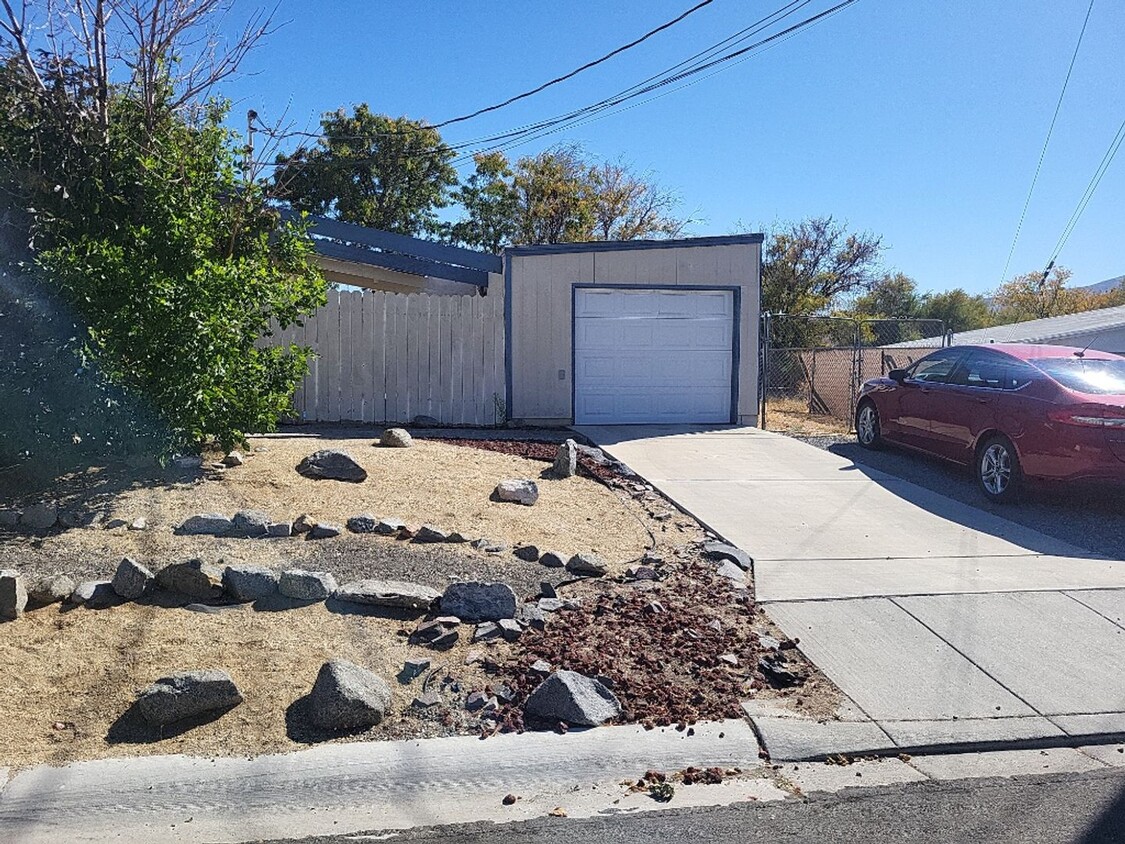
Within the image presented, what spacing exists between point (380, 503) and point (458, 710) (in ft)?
10.2

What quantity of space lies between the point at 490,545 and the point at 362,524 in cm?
95

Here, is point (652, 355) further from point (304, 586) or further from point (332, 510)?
point (304, 586)

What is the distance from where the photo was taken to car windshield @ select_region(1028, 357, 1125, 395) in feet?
29.2

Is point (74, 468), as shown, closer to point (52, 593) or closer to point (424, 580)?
point (52, 593)

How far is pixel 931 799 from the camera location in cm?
396

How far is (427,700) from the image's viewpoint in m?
4.69

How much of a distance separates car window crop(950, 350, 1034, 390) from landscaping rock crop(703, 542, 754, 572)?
13.2 feet

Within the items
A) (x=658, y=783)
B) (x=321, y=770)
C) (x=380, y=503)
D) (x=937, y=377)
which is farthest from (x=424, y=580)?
(x=937, y=377)

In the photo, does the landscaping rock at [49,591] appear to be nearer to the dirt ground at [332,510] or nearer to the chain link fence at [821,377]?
the dirt ground at [332,510]

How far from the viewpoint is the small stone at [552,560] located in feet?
21.6

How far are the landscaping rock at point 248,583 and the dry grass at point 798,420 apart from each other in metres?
9.55

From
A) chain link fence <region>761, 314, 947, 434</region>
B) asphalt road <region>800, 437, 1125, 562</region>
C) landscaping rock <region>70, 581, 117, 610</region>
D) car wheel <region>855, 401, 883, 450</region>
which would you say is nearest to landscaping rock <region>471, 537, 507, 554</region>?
landscaping rock <region>70, 581, 117, 610</region>

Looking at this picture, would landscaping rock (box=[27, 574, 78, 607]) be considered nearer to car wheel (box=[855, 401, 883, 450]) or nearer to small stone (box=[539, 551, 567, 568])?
small stone (box=[539, 551, 567, 568])

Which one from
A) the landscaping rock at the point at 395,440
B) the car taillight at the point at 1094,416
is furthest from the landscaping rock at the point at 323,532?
the car taillight at the point at 1094,416
